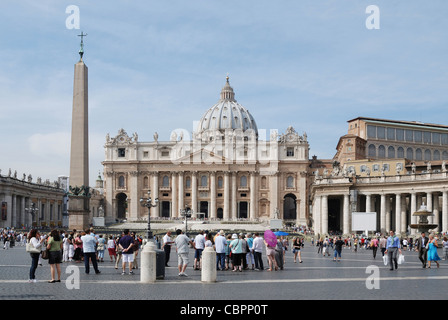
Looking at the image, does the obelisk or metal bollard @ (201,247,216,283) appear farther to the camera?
the obelisk

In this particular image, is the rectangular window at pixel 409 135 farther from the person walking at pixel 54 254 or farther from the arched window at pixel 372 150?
the person walking at pixel 54 254

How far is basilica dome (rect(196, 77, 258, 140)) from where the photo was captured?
484 feet

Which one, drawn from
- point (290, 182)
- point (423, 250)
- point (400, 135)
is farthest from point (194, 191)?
point (423, 250)

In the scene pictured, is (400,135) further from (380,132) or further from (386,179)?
(386,179)

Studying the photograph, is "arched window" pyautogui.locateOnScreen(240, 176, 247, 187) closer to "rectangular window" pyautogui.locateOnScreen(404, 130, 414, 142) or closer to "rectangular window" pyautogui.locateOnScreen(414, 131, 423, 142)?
"rectangular window" pyautogui.locateOnScreen(404, 130, 414, 142)

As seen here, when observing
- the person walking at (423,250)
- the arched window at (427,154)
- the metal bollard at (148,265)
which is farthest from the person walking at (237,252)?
the arched window at (427,154)

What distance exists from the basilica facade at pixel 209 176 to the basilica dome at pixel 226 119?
101 feet

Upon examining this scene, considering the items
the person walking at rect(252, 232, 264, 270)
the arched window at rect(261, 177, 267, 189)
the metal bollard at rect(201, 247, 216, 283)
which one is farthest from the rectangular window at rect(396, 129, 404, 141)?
the metal bollard at rect(201, 247, 216, 283)

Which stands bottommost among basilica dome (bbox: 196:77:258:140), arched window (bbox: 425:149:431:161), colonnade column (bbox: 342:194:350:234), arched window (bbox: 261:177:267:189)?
colonnade column (bbox: 342:194:350:234)

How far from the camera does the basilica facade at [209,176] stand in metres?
111

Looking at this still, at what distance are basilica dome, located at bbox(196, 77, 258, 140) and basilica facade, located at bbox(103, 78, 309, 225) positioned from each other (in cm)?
3071

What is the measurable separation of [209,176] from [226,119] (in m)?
38.8

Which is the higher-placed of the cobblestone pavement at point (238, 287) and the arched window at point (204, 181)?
the arched window at point (204, 181)

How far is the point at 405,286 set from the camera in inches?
590
